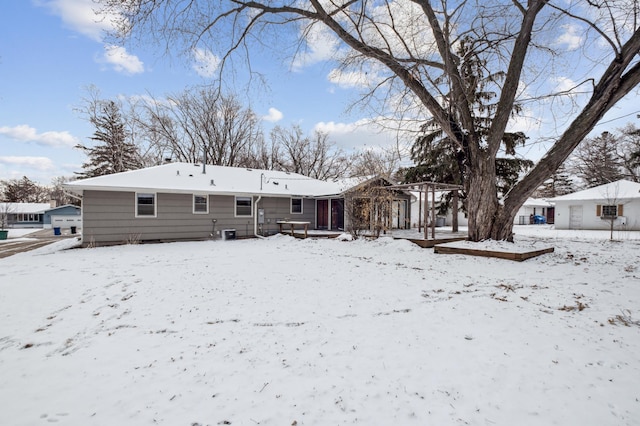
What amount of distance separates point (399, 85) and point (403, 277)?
252 inches

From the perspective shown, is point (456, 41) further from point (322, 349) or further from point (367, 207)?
point (322, 349)

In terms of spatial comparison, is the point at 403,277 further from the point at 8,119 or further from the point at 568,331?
the point at 8,119

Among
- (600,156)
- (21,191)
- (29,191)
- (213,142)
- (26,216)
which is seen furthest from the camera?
(29,191)

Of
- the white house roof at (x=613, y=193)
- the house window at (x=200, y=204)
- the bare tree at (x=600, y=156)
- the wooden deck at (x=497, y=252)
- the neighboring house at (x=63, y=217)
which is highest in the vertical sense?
the bare tree at (x=600, y=156)

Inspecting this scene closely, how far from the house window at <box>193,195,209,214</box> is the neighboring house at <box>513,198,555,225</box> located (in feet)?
93.5

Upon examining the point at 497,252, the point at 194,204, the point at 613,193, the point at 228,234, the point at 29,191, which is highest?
the point at 29,191

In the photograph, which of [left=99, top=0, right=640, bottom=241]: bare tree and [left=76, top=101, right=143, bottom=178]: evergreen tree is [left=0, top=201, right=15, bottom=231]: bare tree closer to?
[left=76, top=101, right=143, bottom=178]: evergreen tree

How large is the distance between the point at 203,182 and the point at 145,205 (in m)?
2.63

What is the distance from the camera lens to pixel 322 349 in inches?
124

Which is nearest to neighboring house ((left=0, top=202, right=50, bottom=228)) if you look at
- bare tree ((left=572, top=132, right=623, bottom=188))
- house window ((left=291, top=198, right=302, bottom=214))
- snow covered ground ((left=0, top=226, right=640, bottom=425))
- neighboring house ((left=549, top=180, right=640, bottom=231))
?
house window ((left=291, top=198, right=302, bottom=214))

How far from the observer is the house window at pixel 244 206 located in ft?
48.2

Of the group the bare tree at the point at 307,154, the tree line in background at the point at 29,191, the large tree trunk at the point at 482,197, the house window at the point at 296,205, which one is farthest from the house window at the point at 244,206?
the tree line in background at the point at 29,191

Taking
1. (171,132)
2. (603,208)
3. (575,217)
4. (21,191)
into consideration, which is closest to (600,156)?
(575,217)

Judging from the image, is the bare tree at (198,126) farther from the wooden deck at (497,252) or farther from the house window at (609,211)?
the house window at (609,211)
